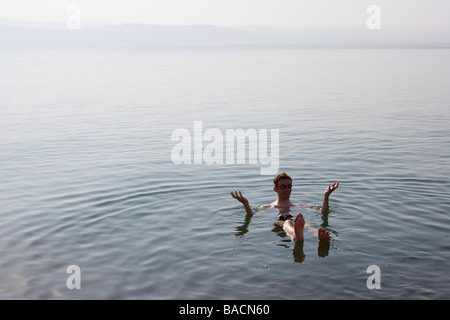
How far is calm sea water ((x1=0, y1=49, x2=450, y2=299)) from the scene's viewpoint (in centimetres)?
996

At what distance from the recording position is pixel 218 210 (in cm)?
1429

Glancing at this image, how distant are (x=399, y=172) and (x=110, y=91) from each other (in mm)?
33190

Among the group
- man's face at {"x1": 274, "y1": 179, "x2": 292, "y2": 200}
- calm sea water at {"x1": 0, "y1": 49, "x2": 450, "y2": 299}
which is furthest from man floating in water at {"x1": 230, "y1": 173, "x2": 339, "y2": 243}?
calm sea water at {"x1": 0, "y1": 49, "x2": 450, "y2": 299}

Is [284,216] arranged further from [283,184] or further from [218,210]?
[218,210]

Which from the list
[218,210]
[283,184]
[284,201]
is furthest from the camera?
[218,210]

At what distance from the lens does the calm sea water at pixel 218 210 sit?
9.96m

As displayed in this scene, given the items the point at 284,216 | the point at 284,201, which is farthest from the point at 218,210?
the point at 284,216

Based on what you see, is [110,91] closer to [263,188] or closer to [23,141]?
[23,141]

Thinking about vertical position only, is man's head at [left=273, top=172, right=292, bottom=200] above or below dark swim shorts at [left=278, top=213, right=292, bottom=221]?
above

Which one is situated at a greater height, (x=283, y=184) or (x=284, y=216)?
(x=283, y=184)

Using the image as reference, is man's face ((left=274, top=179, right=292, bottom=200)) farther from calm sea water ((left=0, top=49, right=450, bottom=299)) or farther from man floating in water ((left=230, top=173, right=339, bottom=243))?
calm sea water ((left=0, top=49, right=450, bottom=299))

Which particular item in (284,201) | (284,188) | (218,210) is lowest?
(218,210)

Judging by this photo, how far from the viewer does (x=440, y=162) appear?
1895 centimetres

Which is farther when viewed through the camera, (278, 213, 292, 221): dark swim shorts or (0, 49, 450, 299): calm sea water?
(278, 213, 292, 221): dark swim shorts
